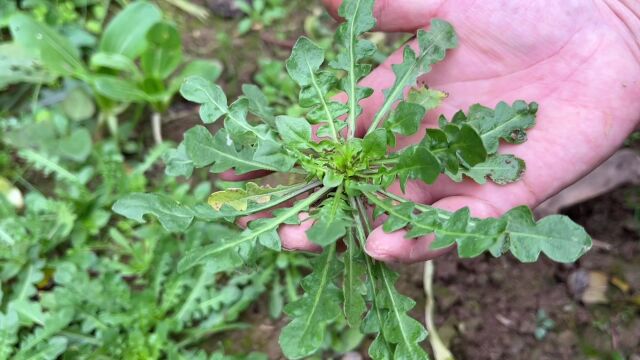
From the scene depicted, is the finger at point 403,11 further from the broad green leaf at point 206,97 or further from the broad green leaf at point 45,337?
the broad green leaf at point 45,337

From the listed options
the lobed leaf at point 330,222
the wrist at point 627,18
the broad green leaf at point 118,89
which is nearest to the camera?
the lobed leaf at point 330,222

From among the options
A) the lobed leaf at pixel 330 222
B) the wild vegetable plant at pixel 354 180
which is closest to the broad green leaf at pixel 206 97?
the wild vegetable plant at pixel 354 180

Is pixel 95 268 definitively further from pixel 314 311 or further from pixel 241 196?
pixel 314 311

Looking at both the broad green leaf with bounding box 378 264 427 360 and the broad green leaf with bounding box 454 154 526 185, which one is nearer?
the broad green leaf with bounding box 378 264 427 360

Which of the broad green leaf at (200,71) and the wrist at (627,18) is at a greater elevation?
the wrist at (627,18)

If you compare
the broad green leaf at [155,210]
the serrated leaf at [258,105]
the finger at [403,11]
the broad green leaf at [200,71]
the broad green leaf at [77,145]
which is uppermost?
the finger at [403,11]

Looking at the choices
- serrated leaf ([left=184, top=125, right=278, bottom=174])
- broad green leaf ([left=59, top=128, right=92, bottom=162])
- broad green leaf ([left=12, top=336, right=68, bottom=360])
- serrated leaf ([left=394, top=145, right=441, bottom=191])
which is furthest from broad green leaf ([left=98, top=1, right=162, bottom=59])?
serrated leaf ([left=394, top=145, right=441, bottom=191])

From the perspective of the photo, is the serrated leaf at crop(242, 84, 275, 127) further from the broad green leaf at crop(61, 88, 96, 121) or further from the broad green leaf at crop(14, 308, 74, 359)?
the broad green leaf at crop(61, 88, 96, 121)
